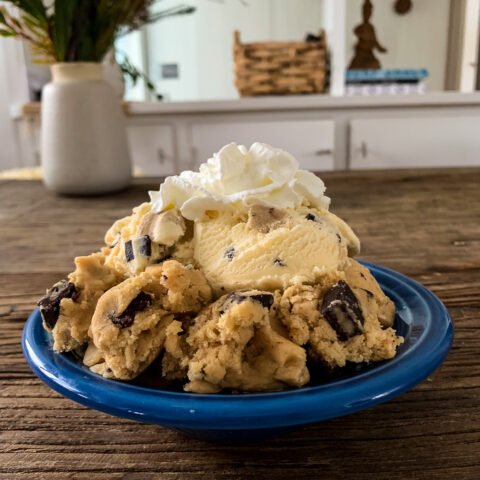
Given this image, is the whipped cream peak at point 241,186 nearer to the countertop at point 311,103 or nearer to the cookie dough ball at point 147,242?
the cookie dough ball at point 147,242

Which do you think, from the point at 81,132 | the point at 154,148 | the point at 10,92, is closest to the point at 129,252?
the point at 81,132

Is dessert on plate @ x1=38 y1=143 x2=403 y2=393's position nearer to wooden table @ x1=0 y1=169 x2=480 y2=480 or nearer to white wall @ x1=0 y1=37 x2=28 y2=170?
wooden table @ x1=0 y1=169 x2=480 y2=480

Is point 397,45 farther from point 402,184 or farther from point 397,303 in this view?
point 397,303

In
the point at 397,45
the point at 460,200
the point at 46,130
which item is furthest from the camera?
the point at 397,45

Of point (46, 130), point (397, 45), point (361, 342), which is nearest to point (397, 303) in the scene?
point (361, 342)

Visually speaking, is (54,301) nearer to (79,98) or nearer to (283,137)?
(79,98)

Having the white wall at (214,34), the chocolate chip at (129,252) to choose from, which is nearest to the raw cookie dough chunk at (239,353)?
the chocolate chip at (129,252)
